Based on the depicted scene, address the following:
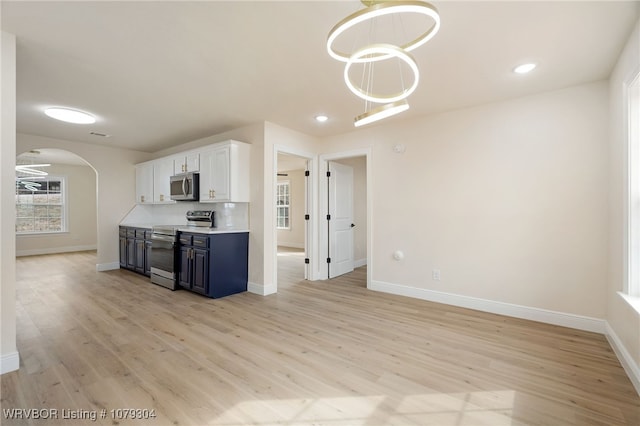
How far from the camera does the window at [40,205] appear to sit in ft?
26.6

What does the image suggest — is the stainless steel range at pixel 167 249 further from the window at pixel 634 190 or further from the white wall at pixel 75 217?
the white wall at pixel 75 217

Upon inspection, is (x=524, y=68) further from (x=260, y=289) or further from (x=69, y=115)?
(x=69, y=115)

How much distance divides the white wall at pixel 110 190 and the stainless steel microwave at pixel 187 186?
202 centimetres

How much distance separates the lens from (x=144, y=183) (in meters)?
6.12

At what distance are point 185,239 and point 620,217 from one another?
16.6 feet

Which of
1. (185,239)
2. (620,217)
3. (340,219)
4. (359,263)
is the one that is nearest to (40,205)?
(185,239)

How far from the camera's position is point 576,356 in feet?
8.07

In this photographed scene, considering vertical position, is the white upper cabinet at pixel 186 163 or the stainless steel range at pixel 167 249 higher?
the white upper cabinet at pixel 186 163

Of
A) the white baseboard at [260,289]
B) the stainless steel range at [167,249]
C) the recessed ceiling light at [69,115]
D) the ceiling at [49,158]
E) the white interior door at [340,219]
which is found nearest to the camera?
the recessed ceiling light at [69,115]

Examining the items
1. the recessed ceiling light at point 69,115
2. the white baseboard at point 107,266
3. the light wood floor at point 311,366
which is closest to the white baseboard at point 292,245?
the white baseboard at point 107,266

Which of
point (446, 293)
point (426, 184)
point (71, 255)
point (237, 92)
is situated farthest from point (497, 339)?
point (71, 255)

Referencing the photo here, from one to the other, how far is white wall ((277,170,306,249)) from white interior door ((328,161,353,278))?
3834mm

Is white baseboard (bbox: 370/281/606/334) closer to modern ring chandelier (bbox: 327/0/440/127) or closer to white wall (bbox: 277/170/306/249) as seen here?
modern ring chandelier (bbox: 327/0/440/127)

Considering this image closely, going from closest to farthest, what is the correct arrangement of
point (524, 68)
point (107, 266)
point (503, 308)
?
point (524, 68), point (503, 308), point (107, 266)
